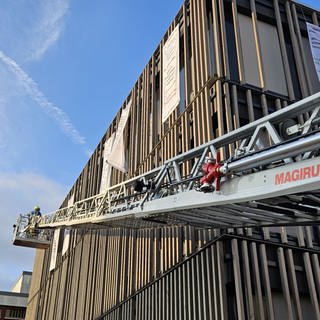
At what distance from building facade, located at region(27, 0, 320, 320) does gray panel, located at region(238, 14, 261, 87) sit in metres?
0.04

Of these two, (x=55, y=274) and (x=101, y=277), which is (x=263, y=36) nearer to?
(x=101, y=277)

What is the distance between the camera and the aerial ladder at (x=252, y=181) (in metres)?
4.49

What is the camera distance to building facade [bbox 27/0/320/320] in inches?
369

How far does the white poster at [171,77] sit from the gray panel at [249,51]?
86.4 inches

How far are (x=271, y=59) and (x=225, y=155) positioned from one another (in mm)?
5170

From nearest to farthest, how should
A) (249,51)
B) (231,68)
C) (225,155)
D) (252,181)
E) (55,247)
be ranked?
(252,181), (225,155), (231,68), (249,51), (55,247)

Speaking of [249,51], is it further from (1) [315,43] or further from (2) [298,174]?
(2) [298,174]

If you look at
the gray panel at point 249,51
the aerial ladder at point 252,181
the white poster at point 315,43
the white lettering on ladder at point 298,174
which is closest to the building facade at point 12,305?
the gray panel at point 249,51

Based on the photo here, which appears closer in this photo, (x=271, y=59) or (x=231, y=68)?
(x=231, y=68)

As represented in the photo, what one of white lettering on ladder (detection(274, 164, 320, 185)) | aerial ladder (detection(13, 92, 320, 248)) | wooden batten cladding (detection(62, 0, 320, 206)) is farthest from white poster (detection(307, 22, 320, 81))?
white lettering on ladder (detection(274, 164, 320, 185))

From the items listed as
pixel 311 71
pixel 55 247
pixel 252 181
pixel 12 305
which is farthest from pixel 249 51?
pixel 12 305

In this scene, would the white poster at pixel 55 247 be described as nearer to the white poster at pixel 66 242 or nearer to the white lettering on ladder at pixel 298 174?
the white poster at pixel 66 242

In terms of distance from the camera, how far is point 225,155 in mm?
9859

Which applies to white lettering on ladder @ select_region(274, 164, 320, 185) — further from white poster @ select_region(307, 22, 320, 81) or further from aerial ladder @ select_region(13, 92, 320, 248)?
white poster @ select_region(307, 22, 320, 81)
